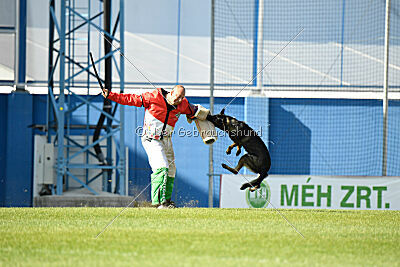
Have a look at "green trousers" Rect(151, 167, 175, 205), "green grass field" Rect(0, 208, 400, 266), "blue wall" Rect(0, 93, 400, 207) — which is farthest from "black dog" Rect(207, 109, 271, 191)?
"blue wall" Rect(0, 93, 400, 207)

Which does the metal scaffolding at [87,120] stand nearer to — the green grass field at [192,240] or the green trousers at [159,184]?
the green trousers at [159,184]

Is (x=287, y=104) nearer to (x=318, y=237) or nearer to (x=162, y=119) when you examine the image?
(x=162, y=119)

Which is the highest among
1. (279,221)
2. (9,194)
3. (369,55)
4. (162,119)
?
(369,55)

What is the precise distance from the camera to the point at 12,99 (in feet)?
63.8

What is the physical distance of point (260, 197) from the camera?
1345cm

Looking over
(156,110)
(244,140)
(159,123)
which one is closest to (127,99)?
(156,110)

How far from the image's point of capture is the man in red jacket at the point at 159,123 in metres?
9.59

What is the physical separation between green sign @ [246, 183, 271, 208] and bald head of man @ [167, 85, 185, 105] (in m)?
4.10

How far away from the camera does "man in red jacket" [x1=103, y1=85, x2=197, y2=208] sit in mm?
9586

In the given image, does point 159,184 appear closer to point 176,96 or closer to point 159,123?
point 159,123

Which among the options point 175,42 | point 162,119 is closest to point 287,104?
point 175,42

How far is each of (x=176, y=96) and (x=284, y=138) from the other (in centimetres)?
1080

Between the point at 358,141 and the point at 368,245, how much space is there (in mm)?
13980

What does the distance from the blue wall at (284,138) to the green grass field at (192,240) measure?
10.7 m
